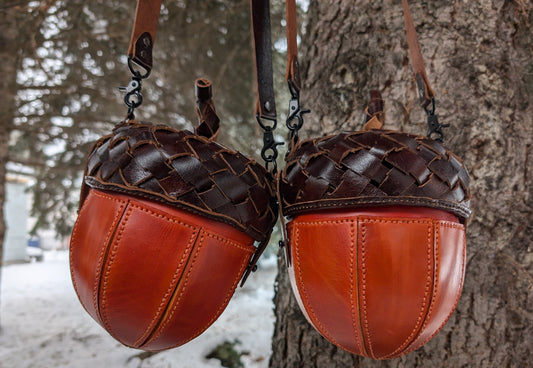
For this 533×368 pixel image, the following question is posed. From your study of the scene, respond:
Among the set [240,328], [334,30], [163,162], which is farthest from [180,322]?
[240,328]

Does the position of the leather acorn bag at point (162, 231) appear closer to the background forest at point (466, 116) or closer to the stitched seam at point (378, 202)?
the stitched seam at point (378, 202)

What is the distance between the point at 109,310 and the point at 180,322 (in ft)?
0.44

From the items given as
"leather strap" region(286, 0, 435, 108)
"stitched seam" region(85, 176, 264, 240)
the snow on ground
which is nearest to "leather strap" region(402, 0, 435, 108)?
"leather strap" region(286, 0, 435, 108)

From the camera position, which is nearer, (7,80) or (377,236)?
(377,236)

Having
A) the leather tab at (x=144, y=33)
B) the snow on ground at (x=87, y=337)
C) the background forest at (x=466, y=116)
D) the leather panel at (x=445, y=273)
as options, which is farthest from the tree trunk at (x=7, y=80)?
the leather panel at (x=445, y=273)

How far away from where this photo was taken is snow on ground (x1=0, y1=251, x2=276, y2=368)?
243 cm

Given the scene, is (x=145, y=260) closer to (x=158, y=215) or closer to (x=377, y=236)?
(x=158, y=215)

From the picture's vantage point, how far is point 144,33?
0.81m

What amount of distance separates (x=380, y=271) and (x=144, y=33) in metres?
0.70

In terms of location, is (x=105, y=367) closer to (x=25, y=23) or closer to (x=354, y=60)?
(x=354, y=60)

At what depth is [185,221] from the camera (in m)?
0.68

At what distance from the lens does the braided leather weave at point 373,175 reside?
0.71m

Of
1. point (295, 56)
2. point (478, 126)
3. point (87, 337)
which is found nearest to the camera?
point (295, 56)

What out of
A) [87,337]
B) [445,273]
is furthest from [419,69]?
[87,337]
